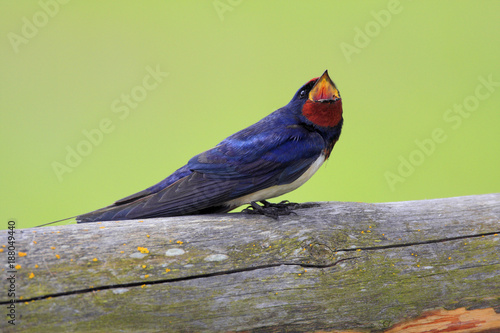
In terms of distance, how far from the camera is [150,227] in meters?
1.80

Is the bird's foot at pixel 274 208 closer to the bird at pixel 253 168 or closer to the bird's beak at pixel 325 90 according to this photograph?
the bird at pixel 253 168

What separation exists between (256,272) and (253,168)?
564 millimetres

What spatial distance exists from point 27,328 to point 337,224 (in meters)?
1.08

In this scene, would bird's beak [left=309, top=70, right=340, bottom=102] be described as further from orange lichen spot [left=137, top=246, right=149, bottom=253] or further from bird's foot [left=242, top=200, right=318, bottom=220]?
orange lichen spot [left=137, top=246, right=149, bottom=253]

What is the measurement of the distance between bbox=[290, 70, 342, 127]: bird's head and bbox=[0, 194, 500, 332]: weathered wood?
0.46 m

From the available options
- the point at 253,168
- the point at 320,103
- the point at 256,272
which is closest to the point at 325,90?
the point at 320,103

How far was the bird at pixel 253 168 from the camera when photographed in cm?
210

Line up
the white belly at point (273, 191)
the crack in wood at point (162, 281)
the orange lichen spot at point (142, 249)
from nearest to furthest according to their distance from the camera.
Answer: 1. the crack in wood at point (162, 281)
2. the orange lichen spot at point (142, 249)
3. the white belly at point (273, 191)

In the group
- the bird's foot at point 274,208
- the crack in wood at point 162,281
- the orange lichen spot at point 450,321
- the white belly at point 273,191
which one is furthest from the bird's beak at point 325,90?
the orange lichen spot at point 450,321

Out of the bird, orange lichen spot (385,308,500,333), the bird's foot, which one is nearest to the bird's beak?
the bird

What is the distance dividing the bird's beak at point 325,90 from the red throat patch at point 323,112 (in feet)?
0.07

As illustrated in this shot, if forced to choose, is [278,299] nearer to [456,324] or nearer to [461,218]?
[456,324]

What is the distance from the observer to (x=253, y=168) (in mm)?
2168

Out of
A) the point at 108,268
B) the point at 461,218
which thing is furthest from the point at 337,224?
the point at 108,268
